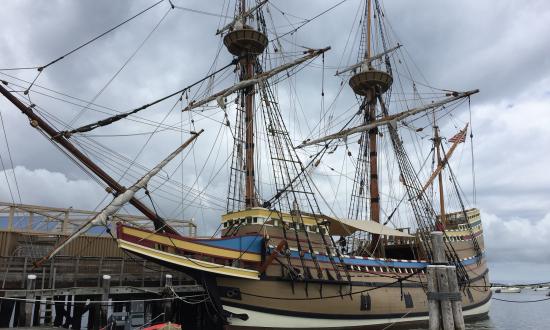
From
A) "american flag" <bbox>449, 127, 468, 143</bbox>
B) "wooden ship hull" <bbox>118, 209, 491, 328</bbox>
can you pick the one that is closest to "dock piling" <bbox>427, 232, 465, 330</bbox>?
"wooden ship hull" <bbox>118, 209, 491, 328</bbox>

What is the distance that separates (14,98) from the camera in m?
15.4

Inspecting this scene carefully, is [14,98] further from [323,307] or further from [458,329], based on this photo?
[458,329]

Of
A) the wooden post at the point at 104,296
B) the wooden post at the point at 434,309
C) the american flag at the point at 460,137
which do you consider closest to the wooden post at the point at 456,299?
the wooden post at the point at 434,309

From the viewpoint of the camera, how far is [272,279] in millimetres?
17750

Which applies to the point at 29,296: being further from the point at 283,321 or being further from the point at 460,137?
the point at 460,137

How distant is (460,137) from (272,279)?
26234 mm

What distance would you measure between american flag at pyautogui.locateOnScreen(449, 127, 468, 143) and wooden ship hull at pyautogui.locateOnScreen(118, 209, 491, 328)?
19.9 metres

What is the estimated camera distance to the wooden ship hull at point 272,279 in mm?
16328

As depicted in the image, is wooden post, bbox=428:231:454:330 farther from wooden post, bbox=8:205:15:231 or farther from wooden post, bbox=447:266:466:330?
wooden post, bbox=8:205:15:231

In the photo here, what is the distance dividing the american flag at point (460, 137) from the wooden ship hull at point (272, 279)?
19894 mm

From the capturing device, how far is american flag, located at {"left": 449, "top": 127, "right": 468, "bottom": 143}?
37.2 meters

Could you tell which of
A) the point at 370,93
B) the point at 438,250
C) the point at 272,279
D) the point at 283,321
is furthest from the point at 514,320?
the point at 438,250

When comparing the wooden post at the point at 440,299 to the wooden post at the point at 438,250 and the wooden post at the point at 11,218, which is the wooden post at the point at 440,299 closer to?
the wooden post at the point at 438,250

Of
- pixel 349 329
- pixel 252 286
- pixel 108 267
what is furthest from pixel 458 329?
pixel 108 267
